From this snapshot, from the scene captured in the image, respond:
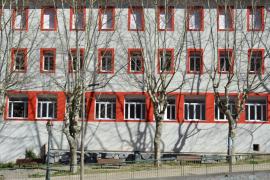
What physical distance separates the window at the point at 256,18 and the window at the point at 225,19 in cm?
147

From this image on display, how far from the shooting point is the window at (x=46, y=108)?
3541 cm

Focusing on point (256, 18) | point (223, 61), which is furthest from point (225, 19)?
point (223, 61)

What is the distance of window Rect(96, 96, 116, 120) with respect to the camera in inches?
1389

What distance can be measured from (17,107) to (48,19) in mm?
6932

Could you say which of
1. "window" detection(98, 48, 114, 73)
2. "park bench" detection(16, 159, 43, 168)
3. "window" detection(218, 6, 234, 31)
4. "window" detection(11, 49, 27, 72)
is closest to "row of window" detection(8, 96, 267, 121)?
"window" detection(98, 48, 114, 73)

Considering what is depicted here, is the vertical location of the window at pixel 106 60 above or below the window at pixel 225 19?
below

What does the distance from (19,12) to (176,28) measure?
450 inches

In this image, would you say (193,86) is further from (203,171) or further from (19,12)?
(19,12)

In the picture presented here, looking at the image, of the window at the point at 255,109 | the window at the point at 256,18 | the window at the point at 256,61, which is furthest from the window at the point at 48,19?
the window at the point at 255,109

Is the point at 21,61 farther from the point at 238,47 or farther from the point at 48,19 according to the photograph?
the point at 238,47

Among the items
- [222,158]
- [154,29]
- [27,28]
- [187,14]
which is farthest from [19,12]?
[222,158]

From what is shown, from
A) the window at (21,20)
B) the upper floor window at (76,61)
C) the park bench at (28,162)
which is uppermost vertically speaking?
the window at (21,20)

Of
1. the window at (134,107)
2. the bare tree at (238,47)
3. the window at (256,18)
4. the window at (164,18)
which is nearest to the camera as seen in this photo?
the bare tree at (238,47)

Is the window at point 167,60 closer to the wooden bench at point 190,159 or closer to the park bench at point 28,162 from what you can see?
the wooden bench at point 190,159
